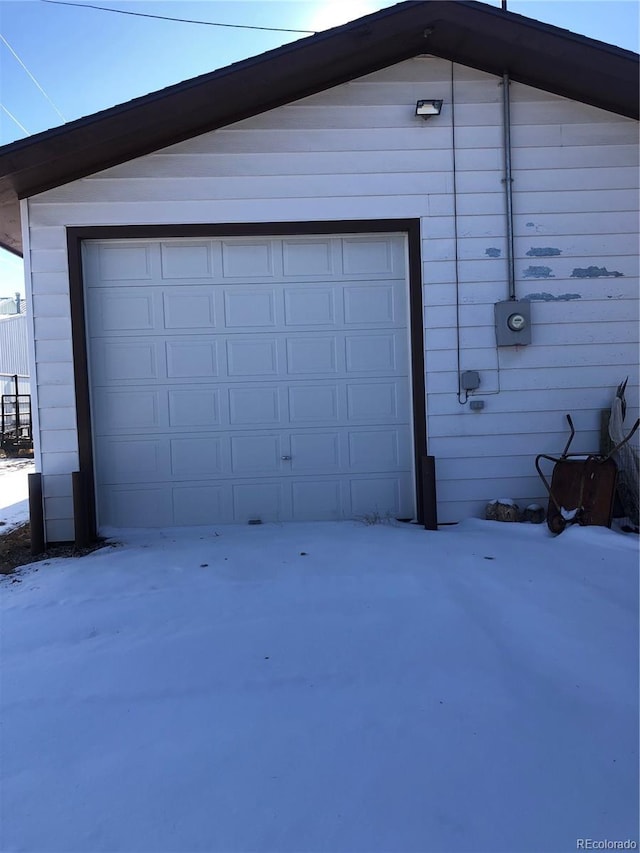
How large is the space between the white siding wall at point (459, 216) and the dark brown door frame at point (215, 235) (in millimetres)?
77

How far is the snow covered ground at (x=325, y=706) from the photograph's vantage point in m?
1.68

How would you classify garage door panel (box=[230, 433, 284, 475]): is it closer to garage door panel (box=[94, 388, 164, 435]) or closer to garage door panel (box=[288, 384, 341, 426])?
garage door panel (box=[288, 384, 341, 426])

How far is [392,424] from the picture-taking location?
5199mm

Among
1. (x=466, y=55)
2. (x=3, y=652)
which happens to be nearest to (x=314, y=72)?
(x=466, y=55)

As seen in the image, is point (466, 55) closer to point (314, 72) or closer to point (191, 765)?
point (314, 72)

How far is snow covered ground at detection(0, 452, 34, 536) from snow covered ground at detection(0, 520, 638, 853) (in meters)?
2.42

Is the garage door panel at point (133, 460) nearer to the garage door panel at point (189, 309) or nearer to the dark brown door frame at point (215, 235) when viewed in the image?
the dark brown door frame at point (215, 235)

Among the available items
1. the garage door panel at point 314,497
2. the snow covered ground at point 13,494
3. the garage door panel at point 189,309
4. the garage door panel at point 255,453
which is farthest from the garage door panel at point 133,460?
the snow covered ground at point 13,494

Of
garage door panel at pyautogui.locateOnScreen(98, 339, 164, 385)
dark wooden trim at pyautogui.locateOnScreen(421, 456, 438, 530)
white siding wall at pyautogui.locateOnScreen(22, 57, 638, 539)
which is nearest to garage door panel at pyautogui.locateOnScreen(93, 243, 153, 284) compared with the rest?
white siding wall at pyautogui.locateOnScreen(22, 57, 638, 539)

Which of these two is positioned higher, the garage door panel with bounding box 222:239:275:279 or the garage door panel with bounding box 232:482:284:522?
the garage door panel with bounding box 222:239:275:279

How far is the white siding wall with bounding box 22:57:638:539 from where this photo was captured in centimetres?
488

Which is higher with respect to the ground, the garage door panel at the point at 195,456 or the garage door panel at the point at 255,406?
the garage door panel at the point at 255,406

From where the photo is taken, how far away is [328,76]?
4.78 metres

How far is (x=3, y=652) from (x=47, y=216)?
3.75 meters
